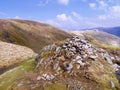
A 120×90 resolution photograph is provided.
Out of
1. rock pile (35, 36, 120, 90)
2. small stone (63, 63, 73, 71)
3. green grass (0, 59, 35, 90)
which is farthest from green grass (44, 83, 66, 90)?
green grass (0, 59, 35, 90)

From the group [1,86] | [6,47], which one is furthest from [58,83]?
[6,47]

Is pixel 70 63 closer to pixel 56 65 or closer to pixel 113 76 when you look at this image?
pixel 56 65

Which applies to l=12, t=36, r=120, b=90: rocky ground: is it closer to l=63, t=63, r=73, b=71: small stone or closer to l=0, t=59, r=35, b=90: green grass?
l=63, t=63, r=73, b=71: small stone

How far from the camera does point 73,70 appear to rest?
110 ft

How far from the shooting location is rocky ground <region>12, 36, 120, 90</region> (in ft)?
103

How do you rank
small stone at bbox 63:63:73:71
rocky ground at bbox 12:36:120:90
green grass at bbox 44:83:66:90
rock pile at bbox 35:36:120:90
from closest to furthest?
green grass at bbox 44:83:66:90
rocky ground at bbox 12:36:120:90
rock pile at bbox 35:36:120:90
small stone at bbox 63:63:73:71

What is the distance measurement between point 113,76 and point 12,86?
13634 mm

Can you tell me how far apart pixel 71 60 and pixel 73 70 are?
6.19 ft

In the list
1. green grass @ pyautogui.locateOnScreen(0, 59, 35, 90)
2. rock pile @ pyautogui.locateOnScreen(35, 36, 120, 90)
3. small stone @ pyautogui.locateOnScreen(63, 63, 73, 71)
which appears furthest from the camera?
green grass @ pyautogui.locateOnScreen(0, 59, 35, 90)

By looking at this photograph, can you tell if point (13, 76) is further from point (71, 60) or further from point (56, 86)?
point (71, 60)

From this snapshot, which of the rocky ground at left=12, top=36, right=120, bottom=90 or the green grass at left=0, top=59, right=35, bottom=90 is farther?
the green grass at left=0, top=59, right=35, bottom=90

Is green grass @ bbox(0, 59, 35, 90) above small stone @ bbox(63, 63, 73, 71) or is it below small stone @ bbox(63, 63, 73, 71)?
below

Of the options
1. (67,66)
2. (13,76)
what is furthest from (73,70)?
(13,76)

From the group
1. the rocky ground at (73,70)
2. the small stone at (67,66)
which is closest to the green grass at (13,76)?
the rocky ground at (73,70)
